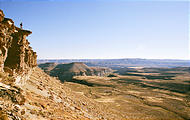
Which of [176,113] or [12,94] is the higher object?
[12,94]

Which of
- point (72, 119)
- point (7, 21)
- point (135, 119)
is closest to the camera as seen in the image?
point (7, 21)

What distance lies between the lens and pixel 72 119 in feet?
36.6

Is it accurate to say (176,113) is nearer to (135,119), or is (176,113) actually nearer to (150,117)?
(150,117)

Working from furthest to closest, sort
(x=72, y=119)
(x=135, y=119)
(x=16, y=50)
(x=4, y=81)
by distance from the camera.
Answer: (x=135, y=119), (x=16, y=50), (x=72, y=119), (x=4, y=81)

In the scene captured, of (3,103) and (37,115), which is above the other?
(3,103)

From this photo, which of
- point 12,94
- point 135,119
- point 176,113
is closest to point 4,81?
point 12,94

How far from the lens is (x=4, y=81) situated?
374 inches

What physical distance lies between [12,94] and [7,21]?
233 inches

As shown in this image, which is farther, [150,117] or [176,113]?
[176,113]

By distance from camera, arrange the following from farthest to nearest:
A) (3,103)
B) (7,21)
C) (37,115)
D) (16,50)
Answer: (16,50), (7,21), (37,115), (3,103)

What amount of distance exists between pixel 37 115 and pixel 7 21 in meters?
7.69

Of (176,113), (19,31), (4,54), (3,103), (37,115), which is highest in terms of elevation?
(19,31)

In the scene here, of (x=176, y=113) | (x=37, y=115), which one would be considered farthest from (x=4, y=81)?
(x=176, y=113)

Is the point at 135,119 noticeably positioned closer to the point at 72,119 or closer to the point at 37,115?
the point at 72,119
